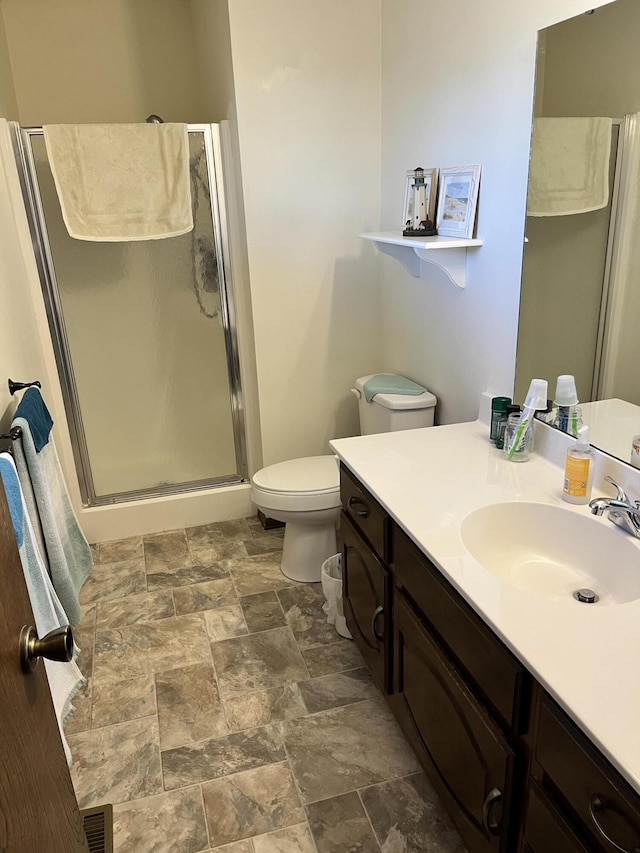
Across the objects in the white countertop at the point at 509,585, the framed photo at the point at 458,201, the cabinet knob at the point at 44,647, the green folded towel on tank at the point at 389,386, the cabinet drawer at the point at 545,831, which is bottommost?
the cabinet drawer at the point at 545,831

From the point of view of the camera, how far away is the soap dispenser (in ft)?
4.99

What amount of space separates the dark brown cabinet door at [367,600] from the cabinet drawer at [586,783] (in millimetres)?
703

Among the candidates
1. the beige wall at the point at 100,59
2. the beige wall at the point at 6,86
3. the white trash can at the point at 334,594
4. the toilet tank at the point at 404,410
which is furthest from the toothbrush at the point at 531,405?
the beige wall at the point at 100,59

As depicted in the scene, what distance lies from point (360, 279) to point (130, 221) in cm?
103

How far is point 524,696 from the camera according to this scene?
1088mm

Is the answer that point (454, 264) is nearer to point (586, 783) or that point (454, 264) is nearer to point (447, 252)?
point (447, 252)

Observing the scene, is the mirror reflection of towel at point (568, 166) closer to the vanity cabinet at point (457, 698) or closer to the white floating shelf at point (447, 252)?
the white floating shelf at point (447, 252)

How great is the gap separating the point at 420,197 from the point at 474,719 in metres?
1.70

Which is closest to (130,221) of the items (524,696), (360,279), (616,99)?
(360,279)

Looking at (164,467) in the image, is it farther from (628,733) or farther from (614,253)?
(628,733)

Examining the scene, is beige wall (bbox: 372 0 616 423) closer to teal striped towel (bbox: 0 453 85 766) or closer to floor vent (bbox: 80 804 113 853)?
teal striped towel (bbox: 0 453 85 766)

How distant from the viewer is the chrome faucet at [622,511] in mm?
1356

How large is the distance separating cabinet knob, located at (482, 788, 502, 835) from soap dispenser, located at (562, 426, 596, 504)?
0.68 metres

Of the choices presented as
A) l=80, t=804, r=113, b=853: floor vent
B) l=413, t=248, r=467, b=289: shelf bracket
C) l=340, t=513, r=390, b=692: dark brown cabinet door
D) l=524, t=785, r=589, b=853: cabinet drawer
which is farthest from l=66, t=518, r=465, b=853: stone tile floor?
l=413, t=248, r=467, b=289: shelf bracket
